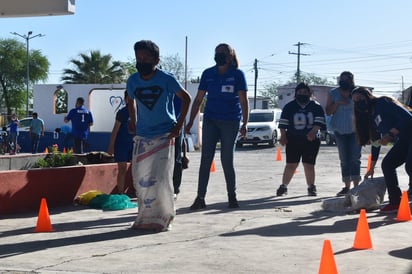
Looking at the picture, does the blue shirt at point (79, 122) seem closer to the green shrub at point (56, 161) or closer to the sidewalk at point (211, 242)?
the green shrub at point (56, 161)

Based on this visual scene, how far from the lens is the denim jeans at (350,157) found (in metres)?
10.6

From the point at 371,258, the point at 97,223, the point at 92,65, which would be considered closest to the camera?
the point at 371,258

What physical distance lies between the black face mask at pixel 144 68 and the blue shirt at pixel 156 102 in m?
0.08

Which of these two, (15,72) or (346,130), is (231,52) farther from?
(15,72)

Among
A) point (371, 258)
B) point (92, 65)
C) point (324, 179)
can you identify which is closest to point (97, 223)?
point (371, 258)

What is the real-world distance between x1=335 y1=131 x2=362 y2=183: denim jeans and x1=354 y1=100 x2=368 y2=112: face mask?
182 cm

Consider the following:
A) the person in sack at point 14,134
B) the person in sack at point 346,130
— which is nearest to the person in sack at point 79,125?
the person in sack at point 346,130

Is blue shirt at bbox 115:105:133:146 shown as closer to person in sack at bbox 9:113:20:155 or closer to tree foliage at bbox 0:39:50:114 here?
person in sack at bbox 9:113:20:155

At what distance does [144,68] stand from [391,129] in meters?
3.13

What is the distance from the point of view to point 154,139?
7312mm

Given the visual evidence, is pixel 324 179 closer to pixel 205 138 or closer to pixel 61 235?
pixel 205 138

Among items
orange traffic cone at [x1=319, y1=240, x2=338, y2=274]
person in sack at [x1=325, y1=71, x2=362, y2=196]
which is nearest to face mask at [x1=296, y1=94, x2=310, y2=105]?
person in sack at [x1=325, y1=71, x2=362, y2=196]

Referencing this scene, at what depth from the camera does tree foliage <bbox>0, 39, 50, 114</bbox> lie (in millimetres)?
77875

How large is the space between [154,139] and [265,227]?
60.1 inches
